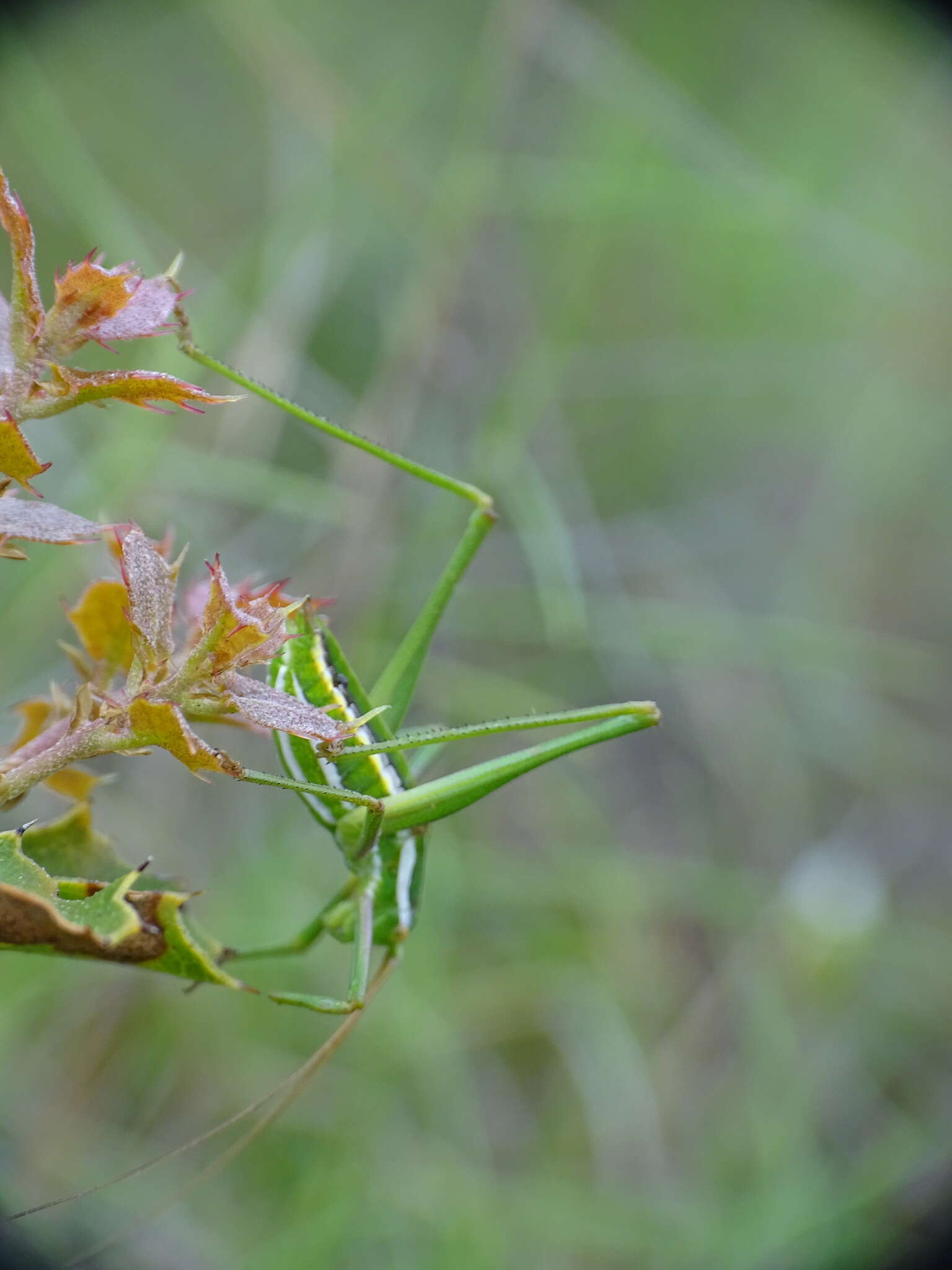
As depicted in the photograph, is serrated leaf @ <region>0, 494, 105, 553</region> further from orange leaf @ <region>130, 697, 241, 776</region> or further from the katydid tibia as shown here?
the katydid tibia

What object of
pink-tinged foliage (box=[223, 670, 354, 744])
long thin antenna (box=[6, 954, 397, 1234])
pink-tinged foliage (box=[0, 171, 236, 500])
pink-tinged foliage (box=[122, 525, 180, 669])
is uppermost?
pink-tinged foliage (box=[0, 171, 236, 500])

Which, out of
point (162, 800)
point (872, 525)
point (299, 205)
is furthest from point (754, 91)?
point (162, 800)

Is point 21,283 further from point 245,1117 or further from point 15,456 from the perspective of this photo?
point 245,1117

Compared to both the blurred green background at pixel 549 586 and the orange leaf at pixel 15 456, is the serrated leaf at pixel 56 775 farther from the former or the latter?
the blurred green background at pixel 549 586

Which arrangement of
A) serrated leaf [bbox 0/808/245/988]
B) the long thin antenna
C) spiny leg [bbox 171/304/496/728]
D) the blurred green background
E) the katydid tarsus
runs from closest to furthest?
serrated leaf [bbox 0/808/245/988] < the long thin antenna < the katydid tarsus < spiny leg [bbox 171/304/496/728] < the blurred green background

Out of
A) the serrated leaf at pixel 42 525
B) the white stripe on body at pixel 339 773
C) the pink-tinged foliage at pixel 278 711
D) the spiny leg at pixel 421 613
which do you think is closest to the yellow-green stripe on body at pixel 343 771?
the white stripe on body at pixel 339 773

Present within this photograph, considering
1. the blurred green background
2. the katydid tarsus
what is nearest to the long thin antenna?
the katydid tarsus

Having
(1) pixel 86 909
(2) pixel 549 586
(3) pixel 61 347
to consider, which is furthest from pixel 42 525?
(2) pixel 549 586
